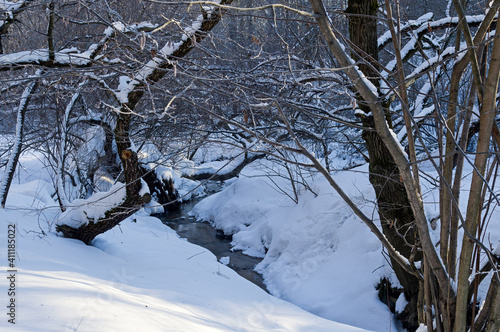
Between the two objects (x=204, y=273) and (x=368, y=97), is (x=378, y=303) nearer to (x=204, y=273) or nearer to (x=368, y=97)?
(x=204, y=273)

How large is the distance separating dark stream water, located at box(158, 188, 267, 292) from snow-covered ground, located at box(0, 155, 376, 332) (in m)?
1.21

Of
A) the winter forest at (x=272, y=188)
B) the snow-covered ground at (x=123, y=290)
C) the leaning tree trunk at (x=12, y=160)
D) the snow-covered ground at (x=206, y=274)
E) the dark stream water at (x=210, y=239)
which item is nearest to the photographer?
the winter forest at (x=272, y=188)

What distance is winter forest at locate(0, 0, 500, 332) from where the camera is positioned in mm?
2195

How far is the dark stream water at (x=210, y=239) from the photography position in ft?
25.7

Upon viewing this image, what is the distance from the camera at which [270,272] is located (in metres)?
7.56

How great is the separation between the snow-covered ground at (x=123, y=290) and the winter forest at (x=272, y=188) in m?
0.03

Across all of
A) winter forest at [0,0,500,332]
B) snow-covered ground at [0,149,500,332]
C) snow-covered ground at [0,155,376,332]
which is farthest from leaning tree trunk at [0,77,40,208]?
snow-covered ground at [0,155,376,332]

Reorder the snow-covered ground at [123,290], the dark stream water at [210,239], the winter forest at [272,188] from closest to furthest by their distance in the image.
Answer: the winter forest at [272,188] < the snow-covered ground at [123,290] < the dark stream water at [210,239]

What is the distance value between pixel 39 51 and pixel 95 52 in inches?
24.2

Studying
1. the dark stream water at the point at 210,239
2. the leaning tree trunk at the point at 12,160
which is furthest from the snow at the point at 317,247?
the leaning tree trunk at the point at 12,160

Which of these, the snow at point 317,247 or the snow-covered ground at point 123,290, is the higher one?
the snow at point 317,247

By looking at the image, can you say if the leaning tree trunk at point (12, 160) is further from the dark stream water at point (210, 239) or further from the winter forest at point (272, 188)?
the dark stream water at point (210, 239)

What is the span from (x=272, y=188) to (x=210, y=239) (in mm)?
2215

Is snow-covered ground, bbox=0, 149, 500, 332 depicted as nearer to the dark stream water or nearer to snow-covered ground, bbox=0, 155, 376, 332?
snow-covered ground, bbox=0, 155, 376, 332
